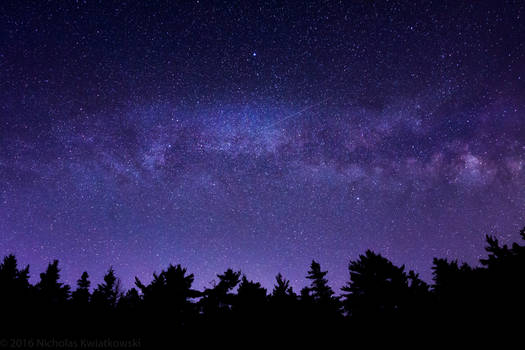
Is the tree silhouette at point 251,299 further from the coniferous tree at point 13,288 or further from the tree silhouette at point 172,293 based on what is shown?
the coniferous tree at point 13,288

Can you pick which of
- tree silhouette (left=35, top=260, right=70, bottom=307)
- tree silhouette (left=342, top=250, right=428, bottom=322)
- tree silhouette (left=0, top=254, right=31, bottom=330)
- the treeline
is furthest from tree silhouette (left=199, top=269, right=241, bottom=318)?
tree silhouette (left=35, top=260, right=70, bottom=307)

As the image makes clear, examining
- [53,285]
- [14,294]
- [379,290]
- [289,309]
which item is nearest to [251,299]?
[289,309]

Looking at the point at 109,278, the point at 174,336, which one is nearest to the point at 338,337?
the point at 174,336

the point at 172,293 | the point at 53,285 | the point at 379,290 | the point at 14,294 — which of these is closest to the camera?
the point at 172,293

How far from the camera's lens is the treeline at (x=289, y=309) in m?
13.1

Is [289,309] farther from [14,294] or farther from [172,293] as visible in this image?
[14,294]

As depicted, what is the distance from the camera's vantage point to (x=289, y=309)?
51.4 ft

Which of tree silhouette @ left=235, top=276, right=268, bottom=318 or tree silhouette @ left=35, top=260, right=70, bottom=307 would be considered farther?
tree silhouette @ left=35, top=260, right=70, bottom=307

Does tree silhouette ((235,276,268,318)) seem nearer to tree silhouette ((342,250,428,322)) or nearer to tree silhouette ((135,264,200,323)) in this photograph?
tree silhouette ((135,264,200,323))

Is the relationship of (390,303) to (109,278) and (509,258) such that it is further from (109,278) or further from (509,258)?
(109,278)

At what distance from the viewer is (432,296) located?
599 inches

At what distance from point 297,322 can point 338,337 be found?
7.59ft

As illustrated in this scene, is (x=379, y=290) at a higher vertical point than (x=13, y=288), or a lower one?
lower

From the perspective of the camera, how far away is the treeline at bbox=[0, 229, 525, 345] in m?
13.1
